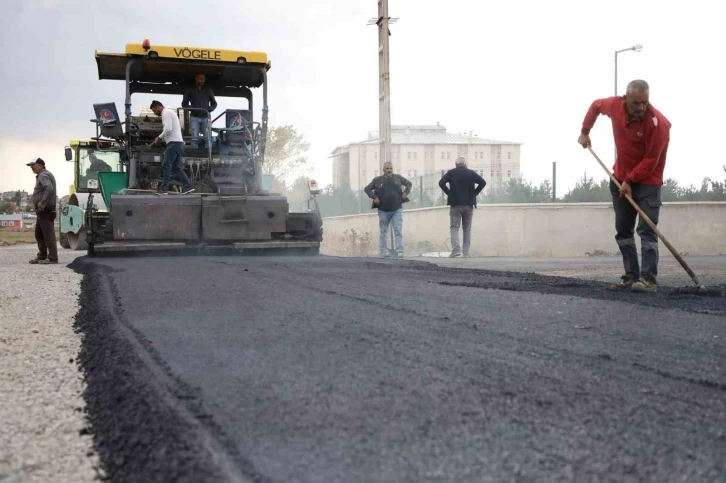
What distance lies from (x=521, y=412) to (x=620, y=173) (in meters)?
4.57

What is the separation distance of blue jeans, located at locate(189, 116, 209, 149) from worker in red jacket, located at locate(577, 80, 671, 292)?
6.54 metres

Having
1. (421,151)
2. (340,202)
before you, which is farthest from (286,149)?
(421,151)

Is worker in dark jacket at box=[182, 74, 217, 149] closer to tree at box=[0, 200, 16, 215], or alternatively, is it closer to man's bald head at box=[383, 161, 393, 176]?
man's bald head at box=[383, 161, 393, 176]

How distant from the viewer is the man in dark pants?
1086cm

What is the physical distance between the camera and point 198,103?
1137 centimetres

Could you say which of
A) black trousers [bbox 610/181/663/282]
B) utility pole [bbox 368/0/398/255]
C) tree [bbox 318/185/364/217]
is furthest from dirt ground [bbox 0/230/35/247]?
black trousers [bbox 610/181/663/282]

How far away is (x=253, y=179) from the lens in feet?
37.9

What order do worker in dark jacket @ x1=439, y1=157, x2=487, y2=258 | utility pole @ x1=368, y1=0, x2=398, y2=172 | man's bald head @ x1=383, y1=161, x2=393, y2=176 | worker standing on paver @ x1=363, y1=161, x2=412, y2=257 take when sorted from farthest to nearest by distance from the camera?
1. utility pole @ x1=368, y1=0, x2=398, y2=172
2. man's bald head @ x1=383, y1=161, x2=393, y2=176
3. worker standing on paver @ x1=363, y1=161, x2=412, y2=257
4. worker in dark jacket @ x1=439, y1=157, x2=487, y2=258

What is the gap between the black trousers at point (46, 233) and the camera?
10828mm

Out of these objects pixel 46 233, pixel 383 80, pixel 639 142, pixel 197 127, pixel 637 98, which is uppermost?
pixel 383 80

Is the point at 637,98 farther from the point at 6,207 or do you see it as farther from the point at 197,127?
the point at 6,207

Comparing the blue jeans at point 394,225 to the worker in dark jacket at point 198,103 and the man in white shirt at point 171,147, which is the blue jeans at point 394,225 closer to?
the worker in dark jacket at point 198,103

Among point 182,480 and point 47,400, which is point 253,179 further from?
point 182,480

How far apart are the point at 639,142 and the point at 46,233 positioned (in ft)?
27.6
